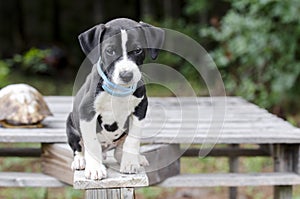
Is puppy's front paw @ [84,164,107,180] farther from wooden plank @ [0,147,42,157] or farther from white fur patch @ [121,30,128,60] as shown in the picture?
wooden plank @ [0,147,42,157]

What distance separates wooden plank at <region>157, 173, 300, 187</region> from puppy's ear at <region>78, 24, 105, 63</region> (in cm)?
113

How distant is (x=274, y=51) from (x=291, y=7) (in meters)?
0.68

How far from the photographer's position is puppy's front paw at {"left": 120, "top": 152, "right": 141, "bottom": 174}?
6.73 feet

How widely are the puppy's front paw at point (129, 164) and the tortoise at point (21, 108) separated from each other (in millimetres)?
1240

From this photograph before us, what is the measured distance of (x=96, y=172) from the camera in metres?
1.98

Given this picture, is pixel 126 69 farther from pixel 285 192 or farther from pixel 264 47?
pixel 264 47

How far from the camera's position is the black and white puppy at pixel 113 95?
1834 millimetres

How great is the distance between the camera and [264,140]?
2.82m

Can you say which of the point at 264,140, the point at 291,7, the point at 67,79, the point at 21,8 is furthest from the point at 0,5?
the point at 264,140

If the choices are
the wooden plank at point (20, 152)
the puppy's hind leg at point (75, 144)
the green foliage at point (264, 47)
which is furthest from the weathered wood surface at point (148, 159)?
the green foliage at point (264, 47)

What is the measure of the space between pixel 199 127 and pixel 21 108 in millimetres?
1038

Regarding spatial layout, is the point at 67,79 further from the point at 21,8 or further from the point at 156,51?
the point at 156,51

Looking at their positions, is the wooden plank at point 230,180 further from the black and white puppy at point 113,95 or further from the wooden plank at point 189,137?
the black and white puppy at point 113,95

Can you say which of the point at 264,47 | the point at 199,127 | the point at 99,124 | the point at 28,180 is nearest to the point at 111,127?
the point at 99,124
